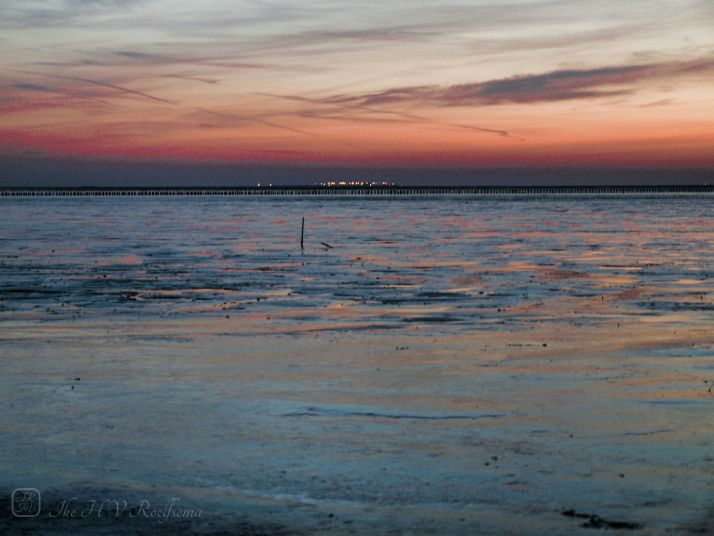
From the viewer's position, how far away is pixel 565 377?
47.2ft

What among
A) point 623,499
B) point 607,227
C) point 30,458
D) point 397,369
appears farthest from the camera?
point 607,227

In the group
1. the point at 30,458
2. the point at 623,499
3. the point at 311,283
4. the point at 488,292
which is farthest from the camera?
the point at 311,283

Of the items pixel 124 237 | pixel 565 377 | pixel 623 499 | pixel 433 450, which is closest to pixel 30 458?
pixel 433 450

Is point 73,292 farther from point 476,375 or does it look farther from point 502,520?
point 502,520

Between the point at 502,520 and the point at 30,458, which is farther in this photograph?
the point at 30,458

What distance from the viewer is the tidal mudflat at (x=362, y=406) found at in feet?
27.9

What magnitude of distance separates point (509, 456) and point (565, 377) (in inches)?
182

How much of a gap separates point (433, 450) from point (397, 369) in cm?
480

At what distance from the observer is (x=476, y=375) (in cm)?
1452

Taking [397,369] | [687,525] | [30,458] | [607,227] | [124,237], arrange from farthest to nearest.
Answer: [607,227] → [124,237] → [397,369] → [30,458] → [687,525]

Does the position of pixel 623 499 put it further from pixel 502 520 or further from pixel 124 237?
pixel 124 237

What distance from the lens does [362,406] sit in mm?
12422

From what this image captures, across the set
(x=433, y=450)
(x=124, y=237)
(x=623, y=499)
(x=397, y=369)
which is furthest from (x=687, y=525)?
(x=124, y=237)

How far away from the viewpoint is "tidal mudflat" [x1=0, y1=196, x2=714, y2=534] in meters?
8.51
